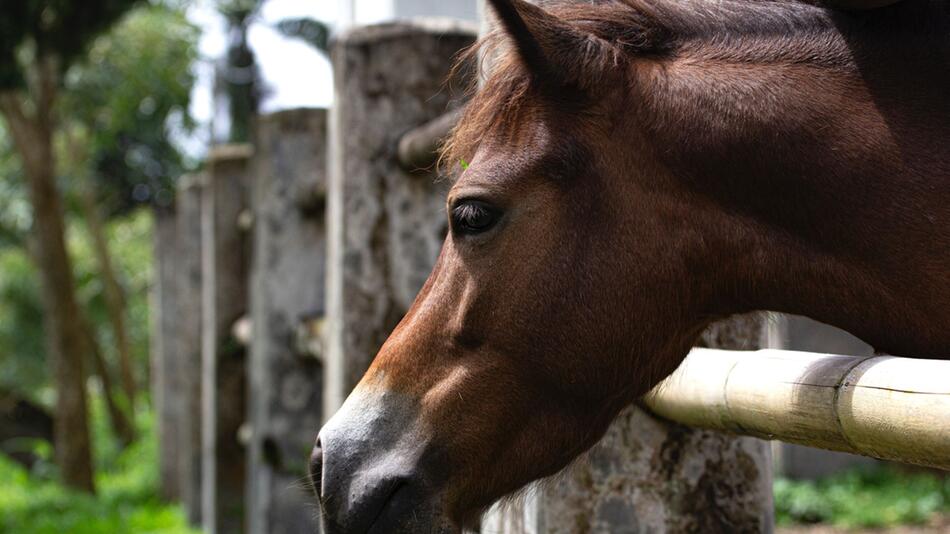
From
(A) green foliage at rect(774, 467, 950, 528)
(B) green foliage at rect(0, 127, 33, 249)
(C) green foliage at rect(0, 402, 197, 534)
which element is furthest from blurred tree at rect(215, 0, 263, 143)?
(A) green foliage at rect(774, 467, 950, 528)

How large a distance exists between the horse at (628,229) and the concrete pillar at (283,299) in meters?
2.38

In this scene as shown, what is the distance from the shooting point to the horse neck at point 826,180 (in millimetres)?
1586

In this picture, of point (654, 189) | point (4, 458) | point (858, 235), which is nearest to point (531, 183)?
point (654, 189)

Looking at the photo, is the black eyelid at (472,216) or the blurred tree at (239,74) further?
the blurred tree at (239,74)

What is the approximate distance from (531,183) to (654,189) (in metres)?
0.18

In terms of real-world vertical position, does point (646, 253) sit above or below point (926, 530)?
above

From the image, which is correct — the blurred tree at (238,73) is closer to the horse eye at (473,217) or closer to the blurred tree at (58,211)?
the blurred tree at (58,211)

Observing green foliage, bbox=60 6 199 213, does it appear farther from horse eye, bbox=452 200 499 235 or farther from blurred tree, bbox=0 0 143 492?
horse eye, bbox=452 200 499 235

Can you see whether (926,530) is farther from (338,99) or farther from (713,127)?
(713,127)

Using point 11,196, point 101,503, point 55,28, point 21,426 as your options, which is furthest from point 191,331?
point 11,196

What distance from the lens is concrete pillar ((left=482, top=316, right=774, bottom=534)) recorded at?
2008 millimetres

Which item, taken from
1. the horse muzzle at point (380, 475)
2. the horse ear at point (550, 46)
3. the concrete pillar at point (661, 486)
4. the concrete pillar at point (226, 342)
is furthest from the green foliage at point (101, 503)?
the horse ear at point (550, 46)

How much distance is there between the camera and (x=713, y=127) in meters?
1.66

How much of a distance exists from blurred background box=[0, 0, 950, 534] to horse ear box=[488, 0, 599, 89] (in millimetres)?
617
